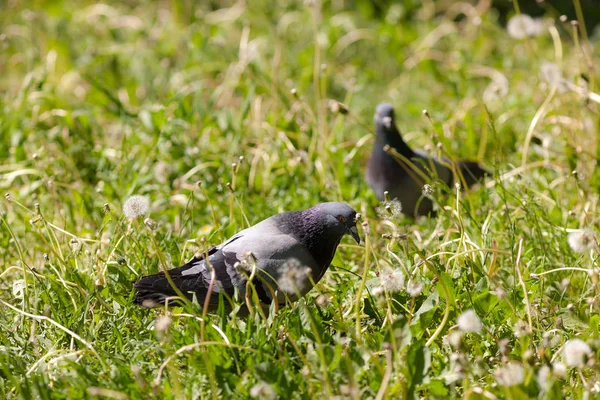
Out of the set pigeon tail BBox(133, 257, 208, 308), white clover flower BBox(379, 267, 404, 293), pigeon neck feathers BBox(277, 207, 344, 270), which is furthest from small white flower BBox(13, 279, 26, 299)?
white clover flower BBox(379, 267, 404, 293)

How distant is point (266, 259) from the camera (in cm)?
222

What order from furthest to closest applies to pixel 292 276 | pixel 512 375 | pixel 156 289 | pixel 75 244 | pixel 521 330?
pixel 75 244 < pixel 156 289 < pixel 521 330 < pixel 292 276 < pixel 512 375

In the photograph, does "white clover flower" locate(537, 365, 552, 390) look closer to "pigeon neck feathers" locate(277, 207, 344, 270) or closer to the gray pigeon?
the gray pigeon

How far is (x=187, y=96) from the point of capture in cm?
415

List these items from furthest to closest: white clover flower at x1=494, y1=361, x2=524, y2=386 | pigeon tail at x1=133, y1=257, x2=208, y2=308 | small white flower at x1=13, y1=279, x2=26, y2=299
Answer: small white flower at x1=13, y1=279, x2=26, y2=299, pigeon tail at x1=133, y1=257, x2=208, y2=308, white clover flower at x1=494, y1=361, x2=524, y2=386

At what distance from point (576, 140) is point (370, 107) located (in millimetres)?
1549

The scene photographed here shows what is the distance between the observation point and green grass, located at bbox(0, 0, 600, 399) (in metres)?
1.92

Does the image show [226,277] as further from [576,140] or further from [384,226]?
[576,140]

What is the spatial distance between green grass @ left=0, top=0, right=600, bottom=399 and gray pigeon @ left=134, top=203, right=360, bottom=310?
0.10 m

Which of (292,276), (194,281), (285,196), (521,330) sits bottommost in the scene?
(285,196)

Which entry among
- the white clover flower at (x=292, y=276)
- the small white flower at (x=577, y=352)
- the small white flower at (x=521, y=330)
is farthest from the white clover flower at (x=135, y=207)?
the small white flower at (x=577, y=352)

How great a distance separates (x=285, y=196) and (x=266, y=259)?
3.67 ft

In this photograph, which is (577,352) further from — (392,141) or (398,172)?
(392,141)

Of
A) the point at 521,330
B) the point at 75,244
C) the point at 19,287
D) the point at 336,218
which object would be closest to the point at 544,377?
the point at 521,330
